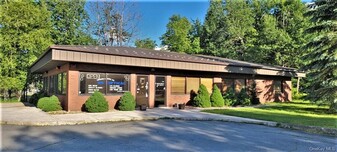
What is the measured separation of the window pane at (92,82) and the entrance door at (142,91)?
2.17 metres

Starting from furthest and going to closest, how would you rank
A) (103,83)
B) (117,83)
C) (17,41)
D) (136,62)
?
(17,41) → (117,83) → (103,83) → (136,62)

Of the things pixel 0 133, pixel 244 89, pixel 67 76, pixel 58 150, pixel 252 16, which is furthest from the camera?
pixel 252 16

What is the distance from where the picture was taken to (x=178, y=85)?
62.7 feet

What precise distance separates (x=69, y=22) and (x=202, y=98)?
25.6m

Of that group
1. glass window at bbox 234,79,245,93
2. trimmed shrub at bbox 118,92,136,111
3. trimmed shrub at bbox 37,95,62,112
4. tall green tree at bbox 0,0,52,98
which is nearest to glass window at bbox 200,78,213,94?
glass window at bbox 234,79,245,93

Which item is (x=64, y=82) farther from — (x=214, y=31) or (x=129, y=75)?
(x=214, y=31)

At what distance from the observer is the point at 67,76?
1468cm

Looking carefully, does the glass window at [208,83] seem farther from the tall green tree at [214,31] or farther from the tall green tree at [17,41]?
the tall green tree at [214,31]

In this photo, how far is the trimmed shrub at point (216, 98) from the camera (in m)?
19.3

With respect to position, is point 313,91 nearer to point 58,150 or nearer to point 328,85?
point 328,85

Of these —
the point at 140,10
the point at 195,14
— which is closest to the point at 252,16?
the point at 195,14

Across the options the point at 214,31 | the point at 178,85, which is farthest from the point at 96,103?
the point at 214,31

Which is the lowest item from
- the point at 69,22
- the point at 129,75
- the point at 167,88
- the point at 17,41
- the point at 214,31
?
the point at 167,88

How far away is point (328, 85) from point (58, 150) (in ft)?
46.2
